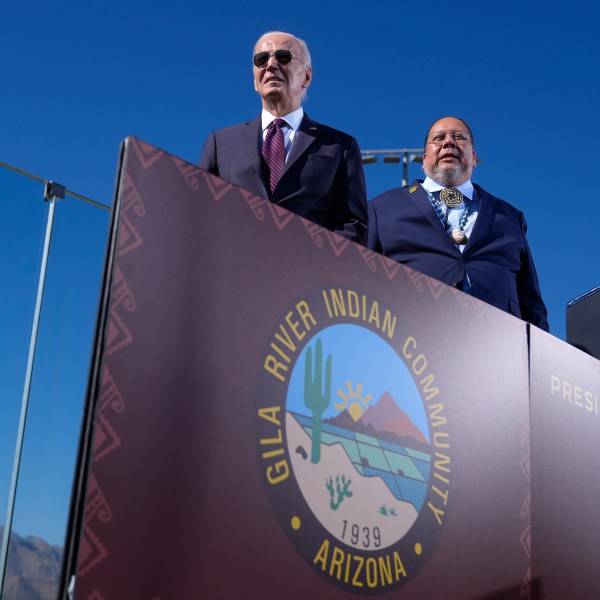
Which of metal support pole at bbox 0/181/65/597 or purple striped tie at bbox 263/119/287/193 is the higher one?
purple striped tie at bbox 263/119/287/193

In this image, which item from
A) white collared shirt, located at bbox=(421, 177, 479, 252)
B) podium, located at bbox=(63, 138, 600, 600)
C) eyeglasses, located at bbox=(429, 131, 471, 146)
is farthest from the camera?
eyeglasses, located at bbox=(429, 131, 471, 146)

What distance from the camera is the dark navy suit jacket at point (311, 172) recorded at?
231 cm

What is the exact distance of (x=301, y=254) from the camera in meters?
1.77

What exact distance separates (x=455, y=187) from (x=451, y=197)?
0.30 feet

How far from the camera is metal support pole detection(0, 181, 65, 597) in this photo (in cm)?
256

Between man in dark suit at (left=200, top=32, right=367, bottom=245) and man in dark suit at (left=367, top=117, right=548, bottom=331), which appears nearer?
man in dark suit at (left=200, top=32, right=367, bottom=245)

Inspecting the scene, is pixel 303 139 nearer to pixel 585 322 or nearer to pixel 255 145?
pixel 255 145

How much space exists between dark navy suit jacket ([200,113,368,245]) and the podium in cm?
38

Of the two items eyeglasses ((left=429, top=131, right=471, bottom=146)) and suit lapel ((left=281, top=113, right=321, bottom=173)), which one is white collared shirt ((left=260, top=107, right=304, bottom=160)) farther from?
eyeglasses ((left=429, top=131, right=471, bottom=146))

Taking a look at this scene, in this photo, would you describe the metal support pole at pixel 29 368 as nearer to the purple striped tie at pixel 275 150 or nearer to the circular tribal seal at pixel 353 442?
the purple striped tie at pixel 275 150

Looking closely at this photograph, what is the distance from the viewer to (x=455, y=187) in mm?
3170

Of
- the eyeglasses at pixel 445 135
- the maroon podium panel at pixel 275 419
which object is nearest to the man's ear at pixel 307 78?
the eyeglasses at pixel 445 135

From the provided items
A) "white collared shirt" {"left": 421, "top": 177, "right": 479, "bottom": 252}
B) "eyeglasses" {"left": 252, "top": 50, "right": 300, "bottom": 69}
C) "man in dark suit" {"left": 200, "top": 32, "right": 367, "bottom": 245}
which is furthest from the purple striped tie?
"white collared shirt" {"left": 421, "top": 177, "right": 479, "bottom": 252}

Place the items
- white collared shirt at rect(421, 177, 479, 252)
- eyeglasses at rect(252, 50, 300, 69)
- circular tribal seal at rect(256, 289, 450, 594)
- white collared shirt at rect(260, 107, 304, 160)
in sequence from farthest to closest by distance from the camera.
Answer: white collared shirt at rect(421, 177, 479, 252) < eyeglasses at rect(252, 50, 300, 69) < white collared shirt at rect(260, 107, 304, 160) < circular tribal seal at rect(256, 289, 450, 594)
